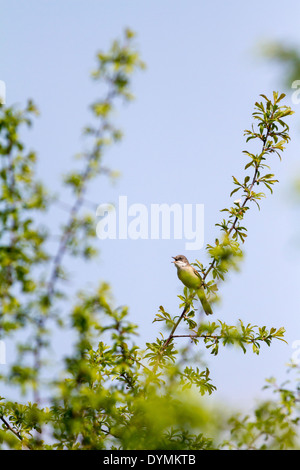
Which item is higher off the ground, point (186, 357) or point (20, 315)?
point (20, 315)

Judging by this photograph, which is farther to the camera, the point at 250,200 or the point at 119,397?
the point at 250,200

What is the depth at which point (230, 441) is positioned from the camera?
268 cm

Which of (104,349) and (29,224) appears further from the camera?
(104,349)

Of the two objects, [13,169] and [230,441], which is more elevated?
[13,169]
